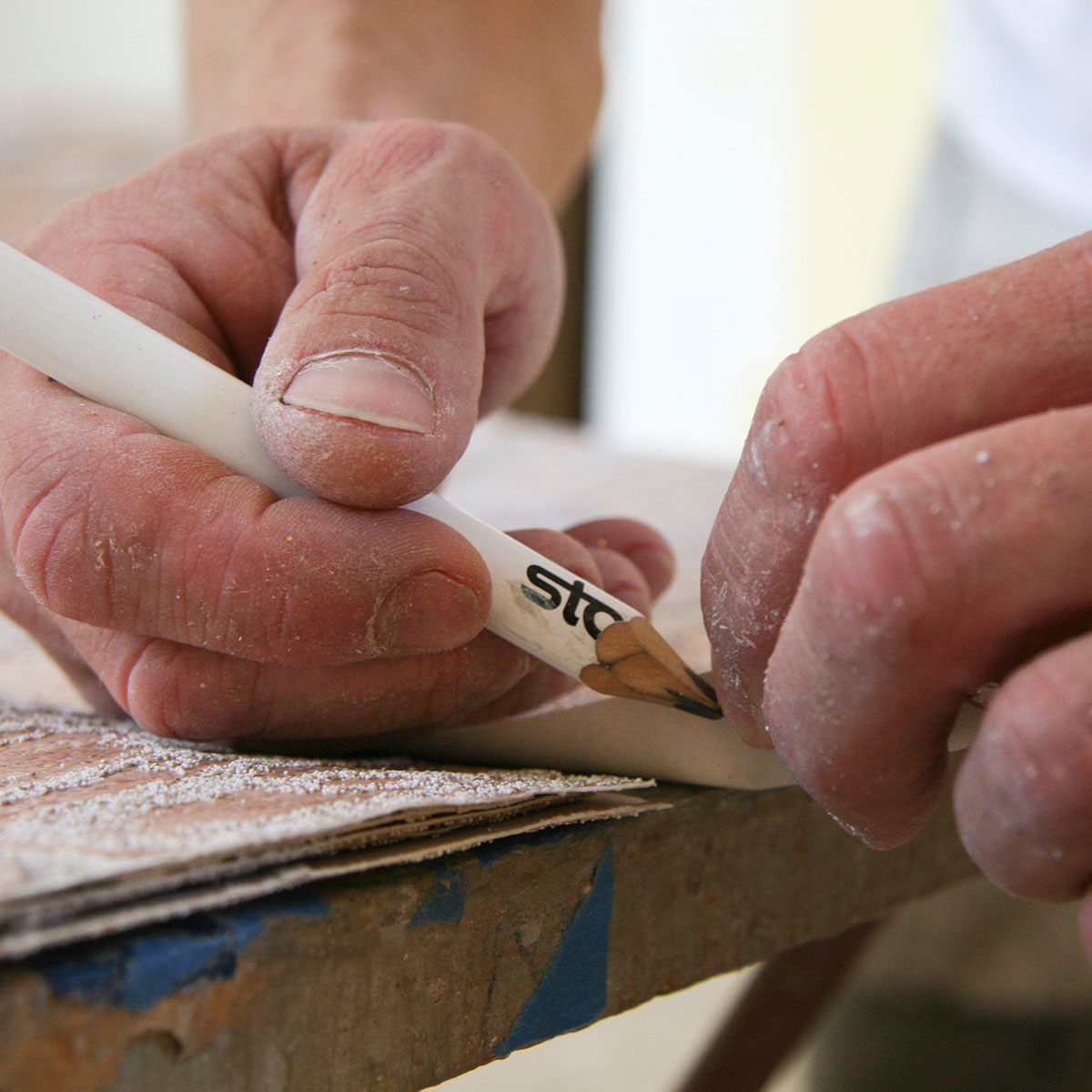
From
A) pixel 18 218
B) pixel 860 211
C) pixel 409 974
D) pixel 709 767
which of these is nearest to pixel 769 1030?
pixel 709 767

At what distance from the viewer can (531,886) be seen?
0.47m

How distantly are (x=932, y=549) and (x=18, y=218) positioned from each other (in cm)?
200

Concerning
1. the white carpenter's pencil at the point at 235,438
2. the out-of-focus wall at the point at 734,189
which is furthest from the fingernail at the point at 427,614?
the out-of-focus wall at the point at 734,189

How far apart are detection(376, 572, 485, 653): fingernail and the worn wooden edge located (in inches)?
4.1

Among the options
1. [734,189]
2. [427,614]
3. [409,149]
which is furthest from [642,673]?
[734,189]

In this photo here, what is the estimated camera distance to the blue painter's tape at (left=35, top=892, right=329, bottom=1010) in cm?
33

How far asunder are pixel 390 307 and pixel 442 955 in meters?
0.30

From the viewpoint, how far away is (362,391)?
49cm

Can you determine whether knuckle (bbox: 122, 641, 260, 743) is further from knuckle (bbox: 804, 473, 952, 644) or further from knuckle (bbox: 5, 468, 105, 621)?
knuckle (bbox: 804, 473, 952, 644)

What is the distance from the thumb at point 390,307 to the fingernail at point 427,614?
4 cm

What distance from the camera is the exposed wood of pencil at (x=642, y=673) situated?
0.54m

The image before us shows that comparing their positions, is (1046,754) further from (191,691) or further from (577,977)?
(191,691)

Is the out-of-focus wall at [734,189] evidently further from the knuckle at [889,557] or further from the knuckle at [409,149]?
the knuckle at [889,557]

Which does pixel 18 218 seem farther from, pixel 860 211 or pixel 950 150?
pixel 860 211
